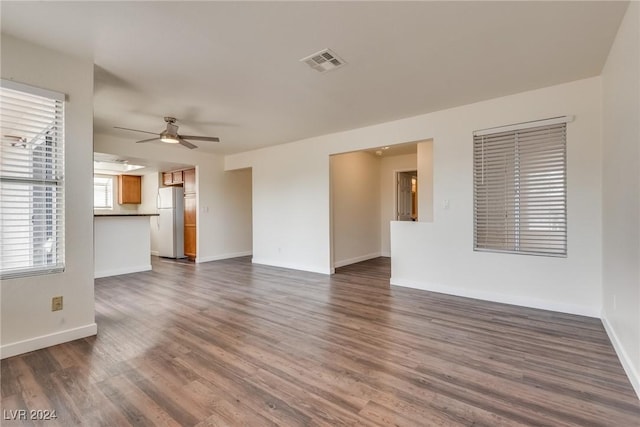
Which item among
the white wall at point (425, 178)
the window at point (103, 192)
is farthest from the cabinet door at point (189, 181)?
the white wall at point (425, 178)

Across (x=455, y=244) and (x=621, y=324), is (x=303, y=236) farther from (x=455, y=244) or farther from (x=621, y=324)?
(x=621, y=324)

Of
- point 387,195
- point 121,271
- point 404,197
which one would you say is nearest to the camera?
point 121,271

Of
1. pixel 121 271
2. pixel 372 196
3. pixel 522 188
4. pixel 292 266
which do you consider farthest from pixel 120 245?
pixel 522 188

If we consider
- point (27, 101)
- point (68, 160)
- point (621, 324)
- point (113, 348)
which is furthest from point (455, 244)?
point (27, 101)

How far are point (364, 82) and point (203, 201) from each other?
499 centimetres

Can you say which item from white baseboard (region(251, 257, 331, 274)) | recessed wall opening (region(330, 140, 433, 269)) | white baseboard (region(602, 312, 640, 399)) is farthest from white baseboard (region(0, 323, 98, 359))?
white baseboard (region(602, 312, 640, 399))

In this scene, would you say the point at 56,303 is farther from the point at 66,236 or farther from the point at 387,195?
the point at 387,195

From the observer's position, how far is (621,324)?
7.44 feet

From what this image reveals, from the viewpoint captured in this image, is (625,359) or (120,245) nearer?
(625,359)

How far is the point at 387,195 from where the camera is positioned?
289 inches

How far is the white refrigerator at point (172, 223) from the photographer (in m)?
7.23

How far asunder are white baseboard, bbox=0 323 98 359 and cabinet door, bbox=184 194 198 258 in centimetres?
435

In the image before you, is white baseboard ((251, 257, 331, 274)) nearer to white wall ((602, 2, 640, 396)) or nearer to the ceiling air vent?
the ceiling air vent

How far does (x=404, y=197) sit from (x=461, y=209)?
355 cm
